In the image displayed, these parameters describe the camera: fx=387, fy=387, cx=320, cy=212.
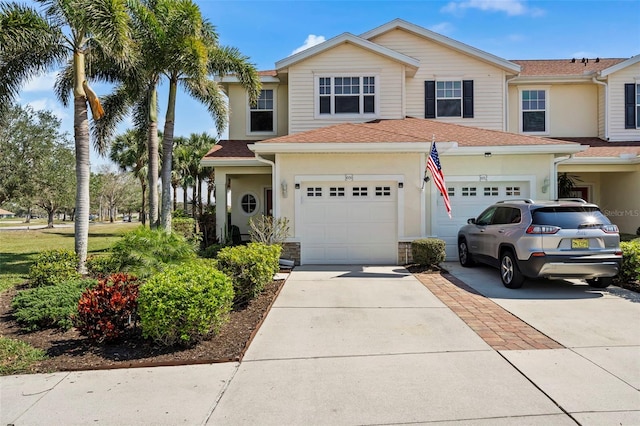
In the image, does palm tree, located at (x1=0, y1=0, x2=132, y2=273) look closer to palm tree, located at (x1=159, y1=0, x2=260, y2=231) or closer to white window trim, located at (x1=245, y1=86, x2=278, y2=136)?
palm tree, located at (x1=159, y1=0, x2=260, y2=231)

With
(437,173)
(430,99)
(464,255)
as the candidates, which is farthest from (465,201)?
(430,99)

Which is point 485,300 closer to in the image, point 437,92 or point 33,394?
point 33,394

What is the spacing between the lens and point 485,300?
283 inches

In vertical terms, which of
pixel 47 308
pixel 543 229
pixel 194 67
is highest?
pixel 194 67

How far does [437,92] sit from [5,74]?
542 inches

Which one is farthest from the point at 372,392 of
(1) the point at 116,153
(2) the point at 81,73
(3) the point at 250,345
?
(1) the point at 116,153

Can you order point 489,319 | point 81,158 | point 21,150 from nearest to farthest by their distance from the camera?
point 489,319 → point 81,158 → point 21,150

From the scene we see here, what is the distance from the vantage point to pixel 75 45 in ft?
31.3

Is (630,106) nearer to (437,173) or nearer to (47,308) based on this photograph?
(437,173)

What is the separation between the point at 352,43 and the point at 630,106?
1132 centimetres

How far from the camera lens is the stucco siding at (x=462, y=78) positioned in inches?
587

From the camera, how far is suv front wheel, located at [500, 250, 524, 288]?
25.5 ft

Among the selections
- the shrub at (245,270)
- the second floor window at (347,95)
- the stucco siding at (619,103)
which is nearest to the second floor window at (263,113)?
the second floor window at (347,95)

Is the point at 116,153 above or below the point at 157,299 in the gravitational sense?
above
